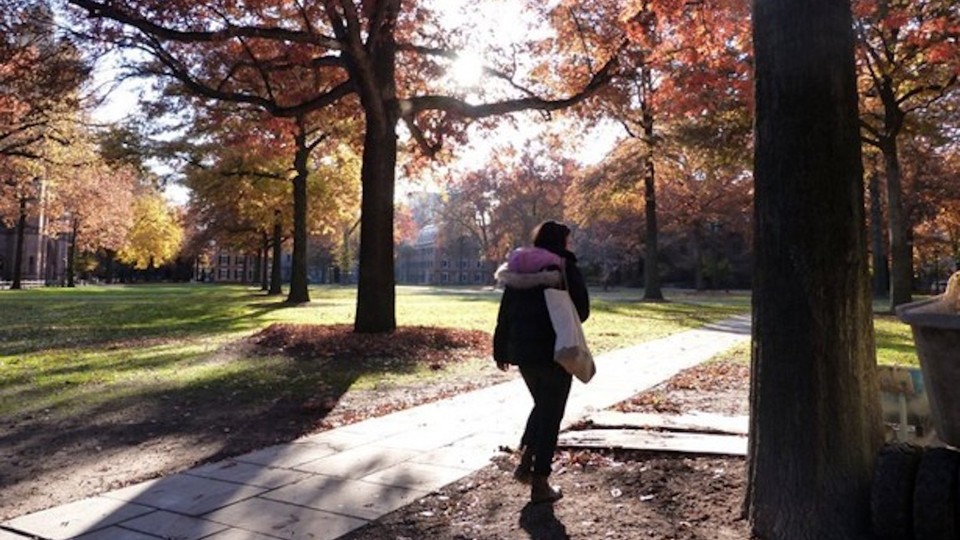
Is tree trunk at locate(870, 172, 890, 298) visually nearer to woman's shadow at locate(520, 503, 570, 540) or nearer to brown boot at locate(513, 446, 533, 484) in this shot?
brown boot at locate(513, 446, 533, 484)

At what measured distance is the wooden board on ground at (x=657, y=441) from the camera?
5238 mm

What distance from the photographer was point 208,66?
16.4 metres

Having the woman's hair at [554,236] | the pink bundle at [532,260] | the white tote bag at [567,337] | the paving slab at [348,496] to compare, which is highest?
the woman's hair at [554,236]

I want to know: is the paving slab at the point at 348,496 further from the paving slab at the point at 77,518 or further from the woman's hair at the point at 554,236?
the woman's hair at the point at 554,236

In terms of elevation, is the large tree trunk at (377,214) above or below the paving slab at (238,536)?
above

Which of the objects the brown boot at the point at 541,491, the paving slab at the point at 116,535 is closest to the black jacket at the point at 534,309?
the brown boot at the point at 541,491

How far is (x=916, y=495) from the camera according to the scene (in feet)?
10.4

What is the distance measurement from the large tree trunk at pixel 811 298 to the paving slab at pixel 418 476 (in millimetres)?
2086

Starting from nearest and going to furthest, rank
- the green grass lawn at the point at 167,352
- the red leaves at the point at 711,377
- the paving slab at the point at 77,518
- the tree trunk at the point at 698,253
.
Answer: the paving slab at the point at 77,518 < the green grass lawn at the point at 167,352 < the red leaves at the point at 711,377 < the tree trunk at the point at 698,253

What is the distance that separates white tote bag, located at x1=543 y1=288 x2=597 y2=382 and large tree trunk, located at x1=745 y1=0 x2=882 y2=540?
1.05 m

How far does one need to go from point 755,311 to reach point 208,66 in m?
15.7

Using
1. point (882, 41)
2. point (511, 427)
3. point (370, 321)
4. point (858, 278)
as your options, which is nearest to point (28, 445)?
point (511, 427)

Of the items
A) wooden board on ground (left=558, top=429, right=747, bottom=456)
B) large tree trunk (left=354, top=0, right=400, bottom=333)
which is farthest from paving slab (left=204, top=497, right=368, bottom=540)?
large tree trunk (left=354, top=0, right=400, bottom=333)

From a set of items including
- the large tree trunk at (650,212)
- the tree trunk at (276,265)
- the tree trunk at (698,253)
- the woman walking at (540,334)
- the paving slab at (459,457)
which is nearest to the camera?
the woman walking at (540,334)
